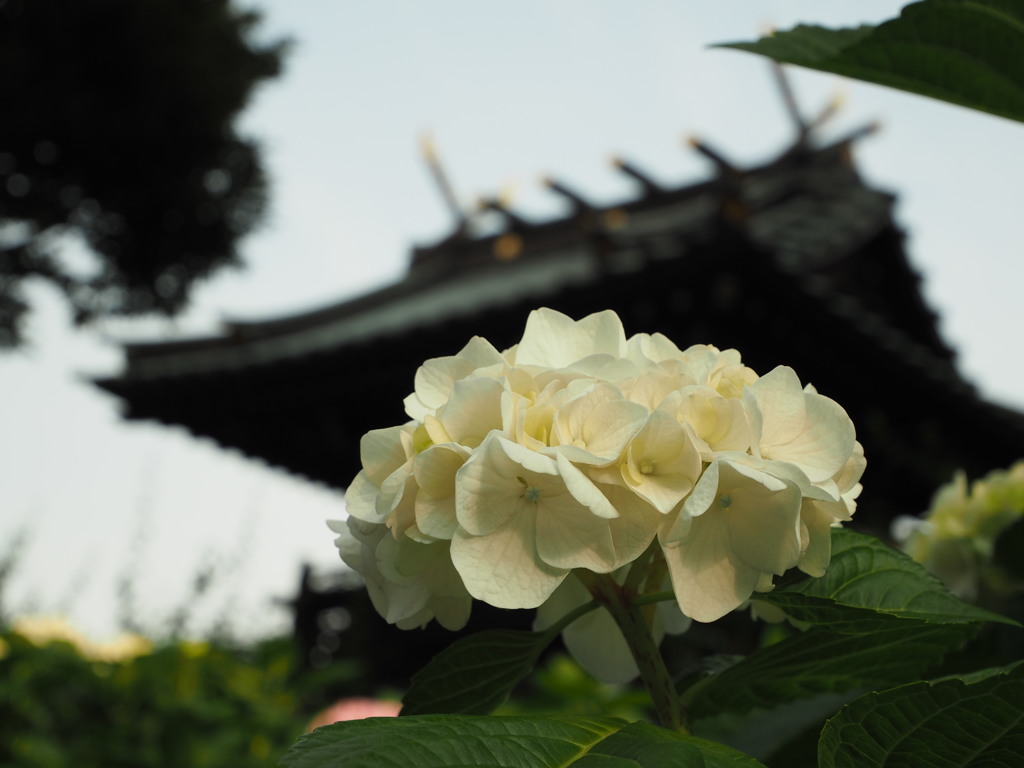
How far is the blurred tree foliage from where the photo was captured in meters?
11.8

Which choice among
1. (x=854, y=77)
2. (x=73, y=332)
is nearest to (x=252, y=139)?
(x=73, y=332)

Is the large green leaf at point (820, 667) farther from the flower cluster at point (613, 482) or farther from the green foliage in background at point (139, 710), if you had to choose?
the green foliage in background at point (139, 710)

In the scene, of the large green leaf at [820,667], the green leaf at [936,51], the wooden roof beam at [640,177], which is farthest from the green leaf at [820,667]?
the wooden roof beam at [640,177]

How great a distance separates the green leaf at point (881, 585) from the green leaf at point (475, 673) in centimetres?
16

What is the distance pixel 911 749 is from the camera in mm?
451

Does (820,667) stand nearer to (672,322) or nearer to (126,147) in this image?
(672,322)

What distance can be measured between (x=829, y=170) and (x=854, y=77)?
9.67m

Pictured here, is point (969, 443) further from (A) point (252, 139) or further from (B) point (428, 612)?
(A) point (252, 139)

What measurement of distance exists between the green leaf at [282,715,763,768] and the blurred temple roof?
13.2 ft

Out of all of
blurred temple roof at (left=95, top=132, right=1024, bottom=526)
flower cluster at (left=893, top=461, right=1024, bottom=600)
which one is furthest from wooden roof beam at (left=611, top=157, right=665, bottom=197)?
flower cluster at (left=893, top=461, right=1024, bottom=600)

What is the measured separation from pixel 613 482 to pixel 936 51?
0.39 metres

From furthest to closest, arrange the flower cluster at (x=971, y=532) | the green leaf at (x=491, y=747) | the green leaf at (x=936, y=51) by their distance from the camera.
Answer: the flower cluster at (x=971, y=532) < the green leaf at (x=936, y=51) < the green leaf at (x=491, y=747)

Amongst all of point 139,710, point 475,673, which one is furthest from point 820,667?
point 139,710

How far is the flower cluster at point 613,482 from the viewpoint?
1.63 ft
